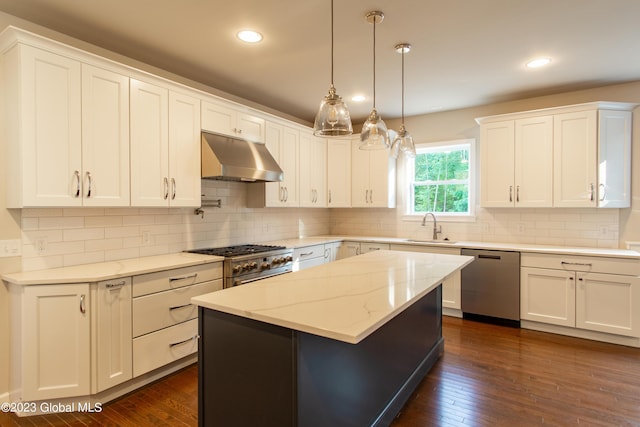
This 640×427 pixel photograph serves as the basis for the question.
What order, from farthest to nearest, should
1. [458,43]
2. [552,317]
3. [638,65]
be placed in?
[552,317], [638,65], [458,43]

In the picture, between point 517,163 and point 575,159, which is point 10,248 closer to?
point 517,163

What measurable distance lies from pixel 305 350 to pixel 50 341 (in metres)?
1.82

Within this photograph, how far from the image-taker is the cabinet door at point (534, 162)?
3.89 metres

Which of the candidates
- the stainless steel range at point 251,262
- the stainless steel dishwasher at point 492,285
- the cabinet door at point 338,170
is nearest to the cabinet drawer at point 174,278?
the stainless steel range at point 251,262

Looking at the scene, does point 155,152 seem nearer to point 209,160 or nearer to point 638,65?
point 209,160

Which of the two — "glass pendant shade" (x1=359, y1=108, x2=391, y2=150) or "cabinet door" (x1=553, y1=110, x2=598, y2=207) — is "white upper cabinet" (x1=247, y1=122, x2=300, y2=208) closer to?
"glass pendant shade" (x1=359, y1=108, x2=391, y2=150)

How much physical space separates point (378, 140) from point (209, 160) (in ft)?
5.51

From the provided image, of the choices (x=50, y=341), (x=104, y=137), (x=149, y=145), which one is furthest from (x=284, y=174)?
(x=50, y=341)

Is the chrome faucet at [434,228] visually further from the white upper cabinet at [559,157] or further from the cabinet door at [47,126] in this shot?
the cabinet door at [47,126]

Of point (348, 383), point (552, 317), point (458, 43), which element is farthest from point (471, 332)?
point (458, 43)

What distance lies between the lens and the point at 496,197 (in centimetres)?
421

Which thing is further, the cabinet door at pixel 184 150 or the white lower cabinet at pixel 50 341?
the cabinet door at pixel 184 150

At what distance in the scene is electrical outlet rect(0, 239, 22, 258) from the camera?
231 centimetres

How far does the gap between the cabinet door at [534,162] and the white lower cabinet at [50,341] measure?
436 centimetres
